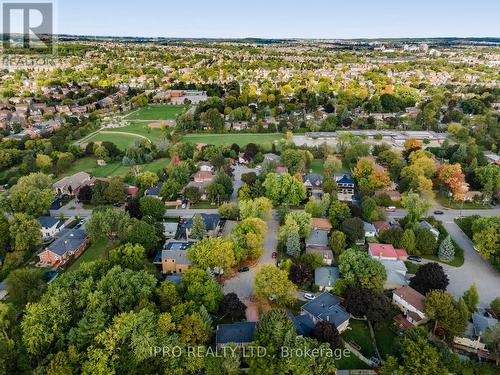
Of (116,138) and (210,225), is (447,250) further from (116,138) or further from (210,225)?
(116,138)

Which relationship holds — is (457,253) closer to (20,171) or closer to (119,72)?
(20,171)

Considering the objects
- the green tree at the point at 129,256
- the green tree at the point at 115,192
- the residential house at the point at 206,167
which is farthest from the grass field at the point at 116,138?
the green tree at the point at 129,256

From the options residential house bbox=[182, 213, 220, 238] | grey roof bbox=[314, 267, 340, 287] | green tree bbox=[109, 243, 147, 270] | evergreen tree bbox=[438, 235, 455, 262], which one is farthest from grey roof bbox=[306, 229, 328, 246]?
green tree bbox=[109, 243, 147, 270]

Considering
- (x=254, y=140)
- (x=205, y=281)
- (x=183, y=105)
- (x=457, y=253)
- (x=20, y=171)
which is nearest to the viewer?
(x=205, y=281)

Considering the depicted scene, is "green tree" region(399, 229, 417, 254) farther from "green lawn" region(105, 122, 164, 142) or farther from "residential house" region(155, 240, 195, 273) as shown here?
"green lawn" region(105, 122, 164, 142)

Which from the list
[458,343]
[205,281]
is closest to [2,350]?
[205,281]

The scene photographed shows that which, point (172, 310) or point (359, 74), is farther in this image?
point (359, 74)
